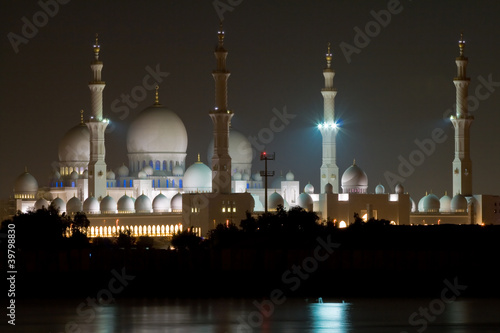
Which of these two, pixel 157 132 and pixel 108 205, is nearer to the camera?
pixel 108 205

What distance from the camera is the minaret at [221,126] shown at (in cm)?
7575

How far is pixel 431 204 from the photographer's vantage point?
84125mm

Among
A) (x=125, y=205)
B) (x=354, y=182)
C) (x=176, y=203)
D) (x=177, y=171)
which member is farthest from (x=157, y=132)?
(x=354, y=182)

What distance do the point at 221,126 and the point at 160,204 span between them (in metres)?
7.65

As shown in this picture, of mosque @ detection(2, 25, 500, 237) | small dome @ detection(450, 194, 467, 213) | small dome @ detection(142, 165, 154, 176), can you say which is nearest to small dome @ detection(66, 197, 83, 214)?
mosque @ detection(2, 25, 500, 237)

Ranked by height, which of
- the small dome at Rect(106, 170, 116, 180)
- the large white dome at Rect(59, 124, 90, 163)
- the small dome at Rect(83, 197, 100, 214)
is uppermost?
the large white dome at Rect(59, 124, 90, 163)

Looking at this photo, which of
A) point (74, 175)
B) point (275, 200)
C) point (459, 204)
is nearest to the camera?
point (275, 200)

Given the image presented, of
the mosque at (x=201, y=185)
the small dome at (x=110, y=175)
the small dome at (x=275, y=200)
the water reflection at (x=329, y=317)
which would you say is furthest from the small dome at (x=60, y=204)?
the water reflection at (x=329, y=317)

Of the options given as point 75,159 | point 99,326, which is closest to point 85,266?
point 99,326

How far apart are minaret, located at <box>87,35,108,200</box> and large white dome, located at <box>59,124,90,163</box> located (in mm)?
5397

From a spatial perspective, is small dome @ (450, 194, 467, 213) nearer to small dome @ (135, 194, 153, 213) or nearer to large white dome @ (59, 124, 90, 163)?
small dome @ (135, 194, 153, 213)

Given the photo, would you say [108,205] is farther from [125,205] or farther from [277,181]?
[277,181]

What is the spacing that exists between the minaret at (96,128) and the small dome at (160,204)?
9.46 ft

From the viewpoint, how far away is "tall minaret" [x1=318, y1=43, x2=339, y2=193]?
81438 millimetres
